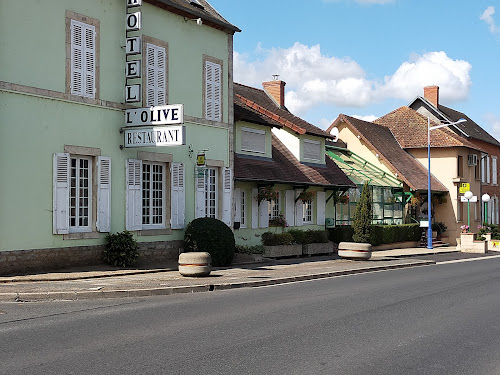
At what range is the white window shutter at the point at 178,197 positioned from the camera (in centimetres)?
1989

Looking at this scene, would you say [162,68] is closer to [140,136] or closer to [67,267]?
[140,136]

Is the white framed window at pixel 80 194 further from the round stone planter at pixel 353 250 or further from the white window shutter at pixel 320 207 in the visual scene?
the white window shutter at pixel 320 207

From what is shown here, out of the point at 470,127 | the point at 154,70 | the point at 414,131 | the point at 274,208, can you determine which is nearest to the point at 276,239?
the point at 274,208

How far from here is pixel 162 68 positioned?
19.6 meters

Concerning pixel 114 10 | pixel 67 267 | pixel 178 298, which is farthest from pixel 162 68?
pixel 178 298

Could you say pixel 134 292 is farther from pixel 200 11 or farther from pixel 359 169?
pixel 359 169

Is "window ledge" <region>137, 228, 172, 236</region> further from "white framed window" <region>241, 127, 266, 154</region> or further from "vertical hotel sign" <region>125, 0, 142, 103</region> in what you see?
"white framed window" <region>241, 127, 266, 154</region>

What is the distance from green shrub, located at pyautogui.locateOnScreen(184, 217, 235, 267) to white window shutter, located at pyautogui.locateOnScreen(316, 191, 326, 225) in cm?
936

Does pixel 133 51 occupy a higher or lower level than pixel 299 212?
higher

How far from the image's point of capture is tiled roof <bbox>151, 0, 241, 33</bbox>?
64.3 ft

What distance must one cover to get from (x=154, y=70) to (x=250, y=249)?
733cm

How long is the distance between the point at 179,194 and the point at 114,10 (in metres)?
5.69

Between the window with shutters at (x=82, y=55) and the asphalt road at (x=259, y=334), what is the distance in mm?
A: 6744

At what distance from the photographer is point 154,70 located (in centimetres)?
1934
